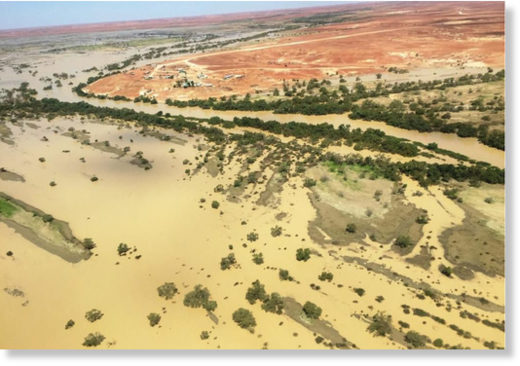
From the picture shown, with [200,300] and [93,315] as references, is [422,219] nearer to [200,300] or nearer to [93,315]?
[200,300]

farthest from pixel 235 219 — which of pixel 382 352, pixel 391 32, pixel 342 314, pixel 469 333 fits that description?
pixel 391 32

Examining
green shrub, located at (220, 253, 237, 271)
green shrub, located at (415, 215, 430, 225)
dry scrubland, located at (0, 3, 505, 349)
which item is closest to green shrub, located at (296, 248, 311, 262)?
dry scrubland, located at (0, 3, 505, 349)

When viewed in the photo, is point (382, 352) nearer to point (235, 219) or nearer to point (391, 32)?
point (235, 219)

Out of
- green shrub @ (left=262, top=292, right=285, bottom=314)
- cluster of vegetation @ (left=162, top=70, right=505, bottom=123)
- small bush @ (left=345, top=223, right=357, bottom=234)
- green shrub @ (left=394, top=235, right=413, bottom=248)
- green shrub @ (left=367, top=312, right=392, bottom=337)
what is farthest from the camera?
cluster of vegetation @ (left=162, top=70, right=505, bottom=123)

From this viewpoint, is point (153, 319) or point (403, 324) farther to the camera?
point (153, 319)

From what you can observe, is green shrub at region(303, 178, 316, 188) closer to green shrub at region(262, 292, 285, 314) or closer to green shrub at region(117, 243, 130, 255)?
green shrub at region(262, 292, 285, 314)

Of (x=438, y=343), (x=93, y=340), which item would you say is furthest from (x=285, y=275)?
(x=93, y=340)

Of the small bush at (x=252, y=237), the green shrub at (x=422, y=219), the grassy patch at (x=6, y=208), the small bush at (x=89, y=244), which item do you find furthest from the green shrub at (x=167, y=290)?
the grassy patch at (x=6, y=208)
